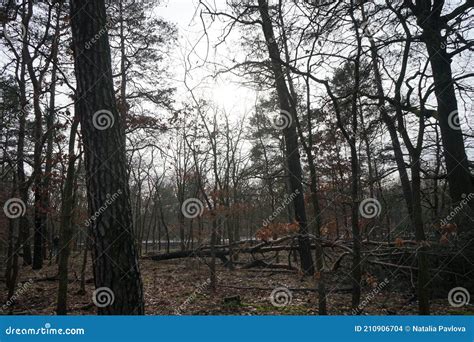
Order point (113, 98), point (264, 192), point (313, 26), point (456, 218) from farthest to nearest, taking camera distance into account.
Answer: point (264, 192)
point (456, 218)
point (313, 26)
point (113, 98)

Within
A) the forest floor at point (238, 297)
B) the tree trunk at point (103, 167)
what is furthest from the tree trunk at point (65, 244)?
the tree trunk at point (103, 167)

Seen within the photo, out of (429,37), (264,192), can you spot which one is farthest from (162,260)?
(429,37)

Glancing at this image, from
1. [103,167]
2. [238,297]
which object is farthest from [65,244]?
[238,297]

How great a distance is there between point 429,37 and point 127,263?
21.0 ft

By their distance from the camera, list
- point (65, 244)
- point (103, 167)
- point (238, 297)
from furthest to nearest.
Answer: point (238, 297)
point (65, 244)
point (103, 167)

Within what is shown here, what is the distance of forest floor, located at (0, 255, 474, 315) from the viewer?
5438 mm

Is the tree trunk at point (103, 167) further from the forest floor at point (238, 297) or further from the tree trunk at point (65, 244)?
the forest floor at point (238, 297)

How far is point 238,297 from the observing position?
5.90m

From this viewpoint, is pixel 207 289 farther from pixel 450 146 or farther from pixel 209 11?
pixel 450 146

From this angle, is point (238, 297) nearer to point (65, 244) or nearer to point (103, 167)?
point (65, 244)

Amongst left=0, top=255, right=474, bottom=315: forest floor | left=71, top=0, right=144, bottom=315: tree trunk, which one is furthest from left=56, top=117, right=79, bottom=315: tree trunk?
left=71, top=0, right=144, bottom=315: tree trunk

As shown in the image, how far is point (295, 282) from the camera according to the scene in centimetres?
774

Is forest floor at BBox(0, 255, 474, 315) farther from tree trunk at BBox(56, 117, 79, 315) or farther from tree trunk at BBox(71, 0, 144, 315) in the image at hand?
tree trunk at BBox(71, 0, 144, 315)

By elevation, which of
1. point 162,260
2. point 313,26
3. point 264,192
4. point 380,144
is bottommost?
point 162,260
